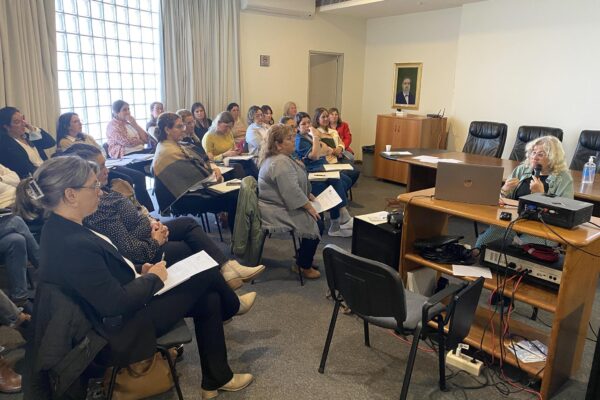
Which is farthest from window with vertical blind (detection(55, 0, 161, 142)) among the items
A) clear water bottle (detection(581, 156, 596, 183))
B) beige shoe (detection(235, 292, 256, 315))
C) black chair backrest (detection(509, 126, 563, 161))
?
clear water bottle (detection(581, 156, 596, 183))

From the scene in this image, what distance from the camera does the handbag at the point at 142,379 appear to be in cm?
186

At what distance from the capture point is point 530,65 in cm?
541

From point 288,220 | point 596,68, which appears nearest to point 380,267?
point 288,220

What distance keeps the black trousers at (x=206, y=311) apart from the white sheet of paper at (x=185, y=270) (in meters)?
0.02

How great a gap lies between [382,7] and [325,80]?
170 cm

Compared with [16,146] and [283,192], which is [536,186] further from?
[16,146]

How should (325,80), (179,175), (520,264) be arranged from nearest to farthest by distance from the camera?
(520,264) → (179,175) → (325,80)

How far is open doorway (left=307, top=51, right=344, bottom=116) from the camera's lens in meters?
7.67

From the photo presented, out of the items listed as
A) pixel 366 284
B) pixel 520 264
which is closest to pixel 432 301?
pixel 366 284

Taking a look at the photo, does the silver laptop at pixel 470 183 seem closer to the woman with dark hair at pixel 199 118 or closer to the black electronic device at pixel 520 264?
the black electronic device at pixel 520 264

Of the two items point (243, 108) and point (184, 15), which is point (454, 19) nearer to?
point (243, 108)

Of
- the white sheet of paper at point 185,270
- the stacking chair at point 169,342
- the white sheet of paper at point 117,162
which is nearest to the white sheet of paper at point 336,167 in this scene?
the white sheet of paper at point 117,162

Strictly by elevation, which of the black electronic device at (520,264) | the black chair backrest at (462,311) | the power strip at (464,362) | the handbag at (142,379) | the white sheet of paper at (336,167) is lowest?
the power strip at (464,362)

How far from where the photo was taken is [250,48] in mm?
6621
